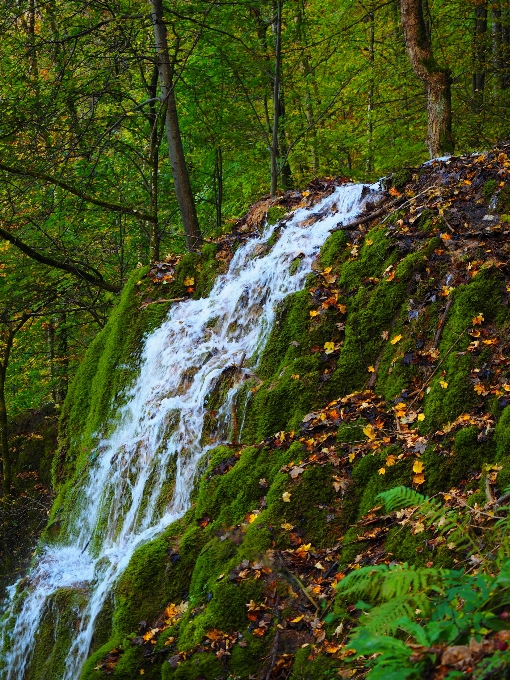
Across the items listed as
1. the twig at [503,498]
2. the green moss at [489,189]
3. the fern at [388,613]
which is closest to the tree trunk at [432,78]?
the green moss at [489,189]

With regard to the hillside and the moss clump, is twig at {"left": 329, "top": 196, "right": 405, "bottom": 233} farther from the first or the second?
the moss clump

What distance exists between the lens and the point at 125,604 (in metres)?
4.96

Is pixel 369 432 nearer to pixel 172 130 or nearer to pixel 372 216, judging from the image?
pixel 372 216

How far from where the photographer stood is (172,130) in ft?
30.6

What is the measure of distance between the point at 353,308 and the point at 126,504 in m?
3.17

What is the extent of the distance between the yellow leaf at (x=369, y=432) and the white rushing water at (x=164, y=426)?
172 centimetres

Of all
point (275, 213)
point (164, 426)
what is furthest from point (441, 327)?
point (275, 213)

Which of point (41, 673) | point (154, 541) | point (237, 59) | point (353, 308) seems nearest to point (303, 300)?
point (353, 308)

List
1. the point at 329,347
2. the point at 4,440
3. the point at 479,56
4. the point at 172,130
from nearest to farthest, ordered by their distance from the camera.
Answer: the point at 329,347 → the point at 172,130 → the point at 479,56 → the point at 4,440

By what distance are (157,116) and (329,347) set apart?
18.0 ft

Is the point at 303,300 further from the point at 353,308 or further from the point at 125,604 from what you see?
the point at 125,604

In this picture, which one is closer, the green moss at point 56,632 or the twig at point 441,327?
the twig at point 441,327

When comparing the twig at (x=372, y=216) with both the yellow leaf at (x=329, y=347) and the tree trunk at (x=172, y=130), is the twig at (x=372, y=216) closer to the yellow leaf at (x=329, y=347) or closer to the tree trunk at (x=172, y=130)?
the yellow leaf at (x=329, y=347)

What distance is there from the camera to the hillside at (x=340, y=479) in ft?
11.1
